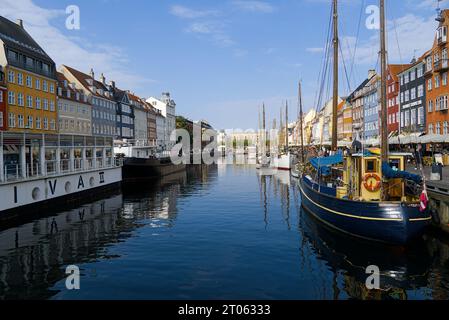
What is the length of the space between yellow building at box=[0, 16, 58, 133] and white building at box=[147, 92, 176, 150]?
70777 millimetres

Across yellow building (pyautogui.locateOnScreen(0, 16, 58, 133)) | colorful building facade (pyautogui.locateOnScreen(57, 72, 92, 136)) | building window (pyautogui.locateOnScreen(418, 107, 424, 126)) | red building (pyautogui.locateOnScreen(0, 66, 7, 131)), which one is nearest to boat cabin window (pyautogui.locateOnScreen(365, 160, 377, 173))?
building window (pyautogui.locateOnScreen(418, 107, 424, 126))

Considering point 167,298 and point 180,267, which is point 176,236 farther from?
point 167,298

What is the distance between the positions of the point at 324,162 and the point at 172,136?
118510 millimetres

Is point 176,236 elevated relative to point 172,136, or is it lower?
lower

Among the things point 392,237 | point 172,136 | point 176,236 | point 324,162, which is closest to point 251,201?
point 324,162

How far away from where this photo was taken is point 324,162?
28.2m

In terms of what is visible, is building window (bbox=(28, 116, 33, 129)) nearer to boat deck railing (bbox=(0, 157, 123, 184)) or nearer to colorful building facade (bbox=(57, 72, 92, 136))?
colorful building facade (bbox=(57, 72, 92, 136))

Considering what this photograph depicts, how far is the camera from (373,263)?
16.1 m

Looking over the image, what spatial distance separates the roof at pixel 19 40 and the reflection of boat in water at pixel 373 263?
159ft

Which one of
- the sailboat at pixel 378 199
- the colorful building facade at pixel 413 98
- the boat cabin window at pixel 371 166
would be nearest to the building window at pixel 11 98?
the sailboat at pixel 378 199

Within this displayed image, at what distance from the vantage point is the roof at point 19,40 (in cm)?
5214

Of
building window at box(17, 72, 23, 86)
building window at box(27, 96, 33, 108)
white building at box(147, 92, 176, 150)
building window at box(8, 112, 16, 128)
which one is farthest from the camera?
white building at box(147, 92, 176, 150)

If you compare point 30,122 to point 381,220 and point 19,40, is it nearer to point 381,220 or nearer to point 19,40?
point 19,40

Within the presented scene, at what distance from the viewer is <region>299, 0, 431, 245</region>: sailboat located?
17.1 m
